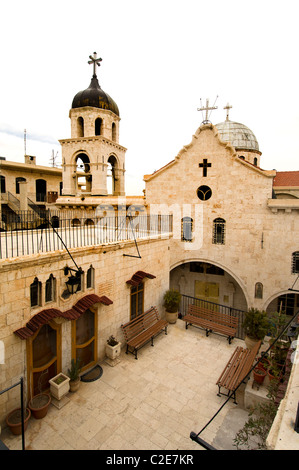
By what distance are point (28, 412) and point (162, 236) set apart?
7983 mm

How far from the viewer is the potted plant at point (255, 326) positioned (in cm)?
933

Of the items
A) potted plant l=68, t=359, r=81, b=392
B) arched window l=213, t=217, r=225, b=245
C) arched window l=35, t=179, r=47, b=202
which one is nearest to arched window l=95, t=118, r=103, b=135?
arched window l=35, t=179, r=47, b=202

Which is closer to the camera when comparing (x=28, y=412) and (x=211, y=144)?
(x=28, y=412)

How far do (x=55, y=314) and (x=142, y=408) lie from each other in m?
3.47

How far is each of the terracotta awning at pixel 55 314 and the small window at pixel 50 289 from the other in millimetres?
332

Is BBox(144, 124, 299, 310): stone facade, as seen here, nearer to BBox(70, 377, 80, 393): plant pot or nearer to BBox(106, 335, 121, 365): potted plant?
BBox(106, 335, 121, 365): potted plant

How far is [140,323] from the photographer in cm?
984

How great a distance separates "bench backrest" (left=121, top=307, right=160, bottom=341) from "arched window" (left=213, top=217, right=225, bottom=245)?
6.49m

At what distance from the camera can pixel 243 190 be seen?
14.1m

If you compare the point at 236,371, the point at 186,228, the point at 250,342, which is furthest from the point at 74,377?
the point at 186,228

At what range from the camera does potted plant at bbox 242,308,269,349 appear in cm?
933
